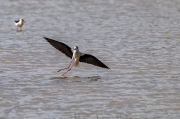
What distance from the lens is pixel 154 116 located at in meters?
9.03

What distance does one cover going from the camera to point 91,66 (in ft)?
43.0

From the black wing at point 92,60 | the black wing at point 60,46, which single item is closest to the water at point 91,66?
the black wing at point 92,60

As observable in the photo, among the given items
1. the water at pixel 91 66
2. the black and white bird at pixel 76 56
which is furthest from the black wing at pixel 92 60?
the water at pixel 91 66

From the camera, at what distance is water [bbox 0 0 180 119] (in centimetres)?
959

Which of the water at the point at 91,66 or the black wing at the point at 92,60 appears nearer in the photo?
the water at the point at 91,66

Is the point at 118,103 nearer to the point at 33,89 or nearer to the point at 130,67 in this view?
the point at 33,89

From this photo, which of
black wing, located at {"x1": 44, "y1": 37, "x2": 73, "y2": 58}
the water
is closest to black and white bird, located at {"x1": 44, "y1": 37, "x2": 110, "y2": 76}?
black wing, located at {"x1": 44, "y1": 37, "x2": 73, "y2": 58}

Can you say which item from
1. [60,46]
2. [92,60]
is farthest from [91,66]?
[60,46]

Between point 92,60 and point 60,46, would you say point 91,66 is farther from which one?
point 60,46

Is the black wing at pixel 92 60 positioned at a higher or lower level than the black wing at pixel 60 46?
lower

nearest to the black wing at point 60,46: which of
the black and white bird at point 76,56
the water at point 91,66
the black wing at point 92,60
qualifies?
the black and white bird at point 76,56

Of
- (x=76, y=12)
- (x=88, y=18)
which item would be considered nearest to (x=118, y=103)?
(x=88, y=18)

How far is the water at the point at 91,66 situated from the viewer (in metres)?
9.59

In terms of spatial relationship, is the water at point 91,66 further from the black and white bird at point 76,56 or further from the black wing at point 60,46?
the black wing at point 60,46
